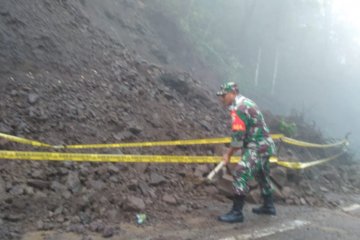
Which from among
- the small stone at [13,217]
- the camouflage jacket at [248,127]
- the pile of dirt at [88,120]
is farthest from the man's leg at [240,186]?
the small stone at [13,217]

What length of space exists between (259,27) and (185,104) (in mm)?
19745

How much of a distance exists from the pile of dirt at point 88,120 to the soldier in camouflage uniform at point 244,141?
743 mm

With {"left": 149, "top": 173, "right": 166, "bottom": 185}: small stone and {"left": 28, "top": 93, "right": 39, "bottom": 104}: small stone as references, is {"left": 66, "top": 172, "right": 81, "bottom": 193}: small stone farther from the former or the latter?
{"left": 28, "top": 93, "right": 39, "bottom": 104}: small stone

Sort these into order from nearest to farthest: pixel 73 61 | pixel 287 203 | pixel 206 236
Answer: pixel 206 236 → pixel 287 203 → pixel 73 61

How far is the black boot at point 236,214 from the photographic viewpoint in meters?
4.80

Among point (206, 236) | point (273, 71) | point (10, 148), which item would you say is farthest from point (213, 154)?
point (273, 71)

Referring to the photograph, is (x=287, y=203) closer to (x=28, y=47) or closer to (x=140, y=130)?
(x=140, y=130)

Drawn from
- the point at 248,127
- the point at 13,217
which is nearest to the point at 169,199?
the point at 248,127

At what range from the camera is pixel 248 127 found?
4879mm

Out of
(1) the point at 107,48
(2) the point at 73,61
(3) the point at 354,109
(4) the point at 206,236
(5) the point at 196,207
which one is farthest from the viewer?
(3) the point at 354,109

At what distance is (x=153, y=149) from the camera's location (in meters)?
6.62

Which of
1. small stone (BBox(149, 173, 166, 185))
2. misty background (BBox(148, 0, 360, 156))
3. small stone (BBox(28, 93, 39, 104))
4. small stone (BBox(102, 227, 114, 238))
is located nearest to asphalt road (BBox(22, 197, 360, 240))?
small stone (BBox(102, 227, 114, 238))

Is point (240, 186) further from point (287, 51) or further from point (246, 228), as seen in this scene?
point (287, 51)

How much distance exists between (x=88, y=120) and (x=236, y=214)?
3.01 meters
